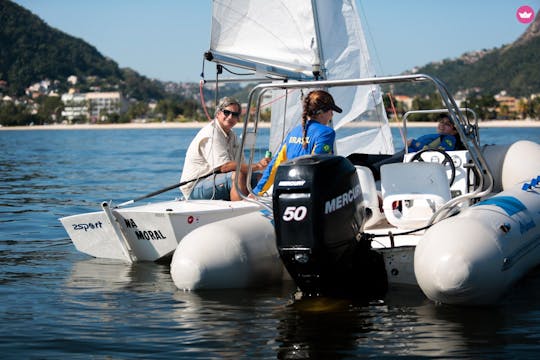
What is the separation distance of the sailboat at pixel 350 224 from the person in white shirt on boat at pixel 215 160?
0.35 meters

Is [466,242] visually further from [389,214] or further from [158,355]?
[158,355]

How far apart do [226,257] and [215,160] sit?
2.27 meters

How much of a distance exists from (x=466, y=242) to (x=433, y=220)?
859 millimetres

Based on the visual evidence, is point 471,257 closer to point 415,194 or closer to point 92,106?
point 415,194

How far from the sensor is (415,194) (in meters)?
6.72

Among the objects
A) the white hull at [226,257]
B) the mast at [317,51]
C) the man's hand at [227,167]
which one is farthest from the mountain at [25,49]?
the white hull at [226,257]

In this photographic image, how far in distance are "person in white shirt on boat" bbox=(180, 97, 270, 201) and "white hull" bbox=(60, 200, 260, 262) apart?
1.12 ft

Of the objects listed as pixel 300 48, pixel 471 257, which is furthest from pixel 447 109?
pixel 300 48

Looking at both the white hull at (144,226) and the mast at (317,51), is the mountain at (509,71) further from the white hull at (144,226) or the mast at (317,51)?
the white hull at (144,226)

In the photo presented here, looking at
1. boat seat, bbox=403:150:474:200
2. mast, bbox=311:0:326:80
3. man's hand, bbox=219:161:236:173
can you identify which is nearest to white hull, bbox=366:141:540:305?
boat seat, bbox=403:150:474:200

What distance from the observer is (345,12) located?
11148 mm

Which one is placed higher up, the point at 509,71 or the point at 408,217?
the point at 509,71

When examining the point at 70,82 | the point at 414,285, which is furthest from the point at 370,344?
the point at 70,82

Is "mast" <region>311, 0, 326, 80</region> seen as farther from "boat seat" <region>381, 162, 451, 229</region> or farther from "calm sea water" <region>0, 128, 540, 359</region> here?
"calm sea water" <region>0, 128, 540, 359</region>
